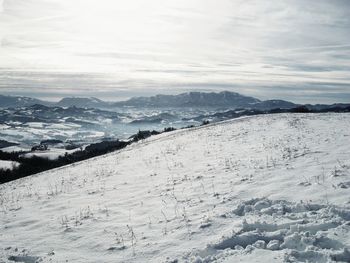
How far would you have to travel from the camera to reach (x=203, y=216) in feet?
34.3

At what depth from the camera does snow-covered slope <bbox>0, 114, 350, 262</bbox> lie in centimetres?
814

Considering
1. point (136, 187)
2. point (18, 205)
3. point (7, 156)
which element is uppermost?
point (136, 187)

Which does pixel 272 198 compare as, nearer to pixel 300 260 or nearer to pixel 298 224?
pixel 298 224

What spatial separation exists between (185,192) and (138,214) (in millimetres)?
2436

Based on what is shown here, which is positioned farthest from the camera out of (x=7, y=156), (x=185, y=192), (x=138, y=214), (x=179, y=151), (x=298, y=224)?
(x=7, y=156)

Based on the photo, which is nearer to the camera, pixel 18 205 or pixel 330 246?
pixel 330 246

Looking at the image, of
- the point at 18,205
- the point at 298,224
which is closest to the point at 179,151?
the point at 18,205

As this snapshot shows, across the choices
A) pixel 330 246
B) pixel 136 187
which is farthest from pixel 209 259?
pixel 136 187

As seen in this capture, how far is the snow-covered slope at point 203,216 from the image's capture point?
26.7ft

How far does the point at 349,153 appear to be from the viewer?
16266mm

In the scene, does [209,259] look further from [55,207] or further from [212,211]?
[55,207]

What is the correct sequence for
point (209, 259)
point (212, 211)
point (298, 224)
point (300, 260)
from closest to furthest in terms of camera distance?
point (300, 260)
point (209, 259)
point (298, 224)
point (212, 211)

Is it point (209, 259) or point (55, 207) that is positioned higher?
point (209, 259)

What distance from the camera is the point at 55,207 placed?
587 inches
